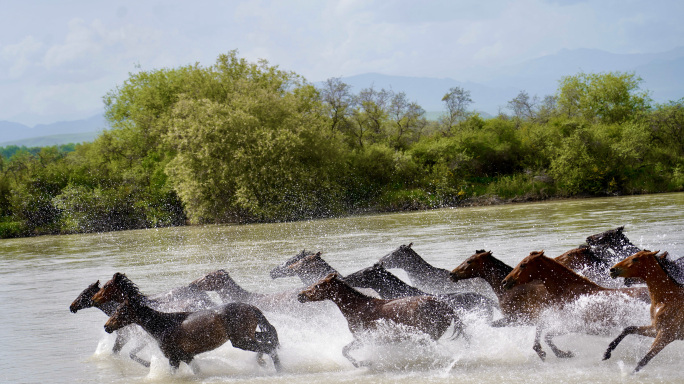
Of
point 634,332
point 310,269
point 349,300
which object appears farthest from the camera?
point 310,269

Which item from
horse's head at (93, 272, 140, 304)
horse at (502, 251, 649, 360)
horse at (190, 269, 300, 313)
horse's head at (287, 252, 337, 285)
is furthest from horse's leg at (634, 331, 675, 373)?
horse's head at (93, 272, 140, 304)

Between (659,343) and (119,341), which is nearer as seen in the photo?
(659,343)

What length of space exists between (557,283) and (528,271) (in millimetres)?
347

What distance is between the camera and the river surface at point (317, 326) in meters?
6.15

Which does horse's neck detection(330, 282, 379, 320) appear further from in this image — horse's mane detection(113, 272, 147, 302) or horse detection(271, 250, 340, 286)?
horse's mane detection(113, 272, 147, 302)

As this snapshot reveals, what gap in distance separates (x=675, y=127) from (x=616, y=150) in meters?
5.91

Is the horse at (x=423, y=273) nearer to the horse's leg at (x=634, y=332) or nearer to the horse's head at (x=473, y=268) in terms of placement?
the horse's head at (x=473, y=268)

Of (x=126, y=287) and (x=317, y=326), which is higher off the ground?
(x=126, y=287)

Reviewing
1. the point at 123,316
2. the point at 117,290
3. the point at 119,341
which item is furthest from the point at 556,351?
the point at 119,341

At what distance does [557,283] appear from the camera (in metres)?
6.12

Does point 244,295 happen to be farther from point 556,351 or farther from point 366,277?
point 556,351

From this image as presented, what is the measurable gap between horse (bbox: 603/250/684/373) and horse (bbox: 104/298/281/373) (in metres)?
3.61

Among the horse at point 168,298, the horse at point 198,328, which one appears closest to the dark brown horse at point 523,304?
the horse at point 198,328

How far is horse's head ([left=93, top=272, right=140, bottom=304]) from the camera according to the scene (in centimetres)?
692
